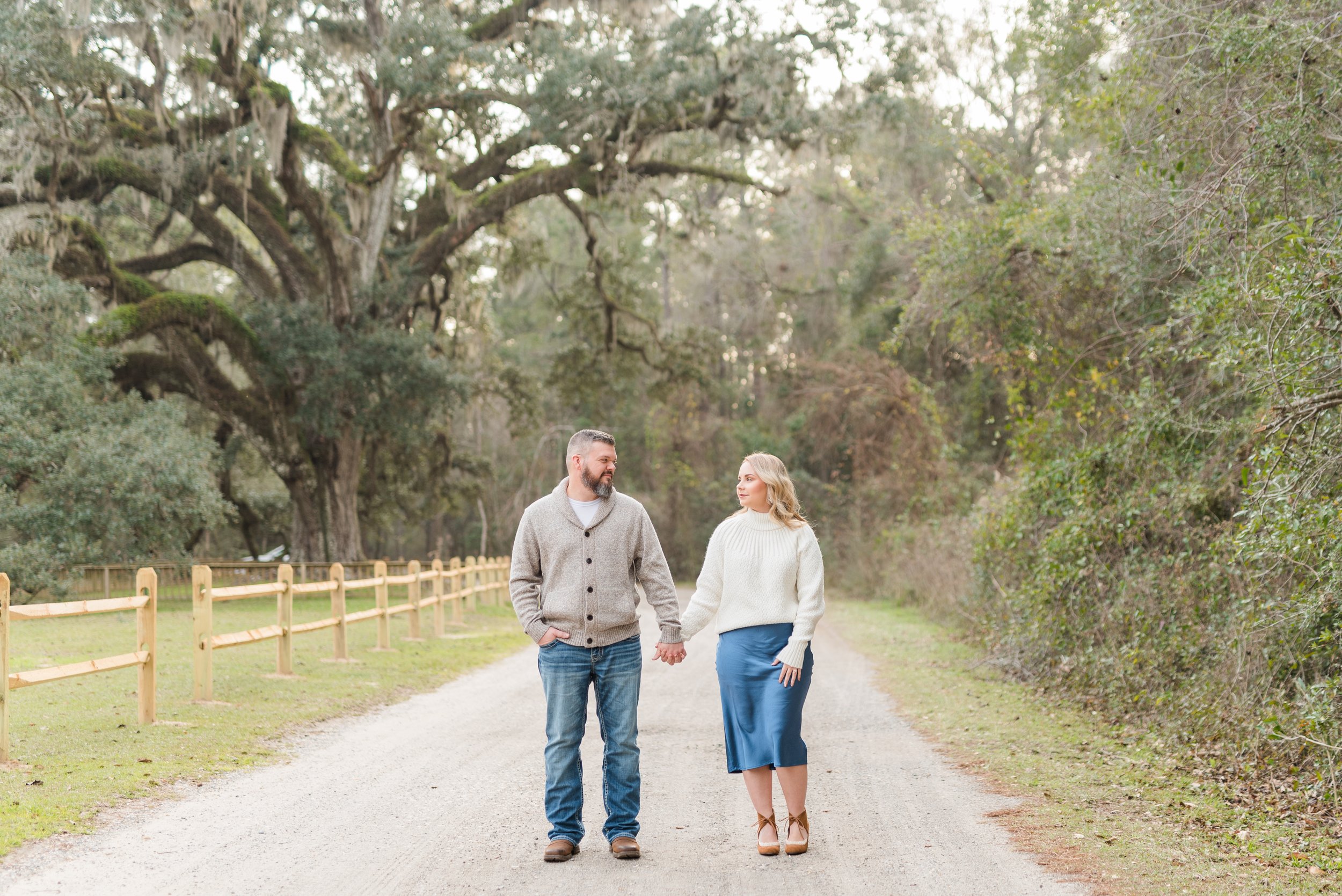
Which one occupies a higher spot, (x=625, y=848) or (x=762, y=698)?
(x=762, y=698)

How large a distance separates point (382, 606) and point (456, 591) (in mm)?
5072

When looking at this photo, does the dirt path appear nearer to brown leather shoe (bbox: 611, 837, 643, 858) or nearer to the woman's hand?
brown leather shoe (bbox: 611, 837, 643, 858)

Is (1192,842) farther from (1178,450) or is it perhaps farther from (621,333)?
(621,333)

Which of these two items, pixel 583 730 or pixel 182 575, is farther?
pixel 182 575

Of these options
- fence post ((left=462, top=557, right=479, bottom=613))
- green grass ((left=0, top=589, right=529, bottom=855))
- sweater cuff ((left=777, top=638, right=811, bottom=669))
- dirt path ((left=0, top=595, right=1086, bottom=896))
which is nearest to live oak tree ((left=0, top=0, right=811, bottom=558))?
fence post ((left=462, top=557, right=479, bottom=613))

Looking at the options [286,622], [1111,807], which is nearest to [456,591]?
[286,622]

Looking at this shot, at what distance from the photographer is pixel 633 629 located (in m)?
5.43

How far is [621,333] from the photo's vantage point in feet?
97.8

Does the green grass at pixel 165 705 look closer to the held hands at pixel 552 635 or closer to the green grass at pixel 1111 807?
the held hands at pixel 552 635

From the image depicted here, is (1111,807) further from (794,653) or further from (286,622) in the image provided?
(286,622)

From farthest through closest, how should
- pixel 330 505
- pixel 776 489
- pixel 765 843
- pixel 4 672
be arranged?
pixel 330 505, pixel 4 672, pixel 776 489, pixel 765 843

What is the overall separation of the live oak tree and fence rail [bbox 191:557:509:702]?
5.47 metres

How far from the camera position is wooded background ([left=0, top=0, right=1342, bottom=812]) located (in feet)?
26.3

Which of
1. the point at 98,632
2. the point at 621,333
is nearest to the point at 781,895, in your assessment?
the point at 98,632
